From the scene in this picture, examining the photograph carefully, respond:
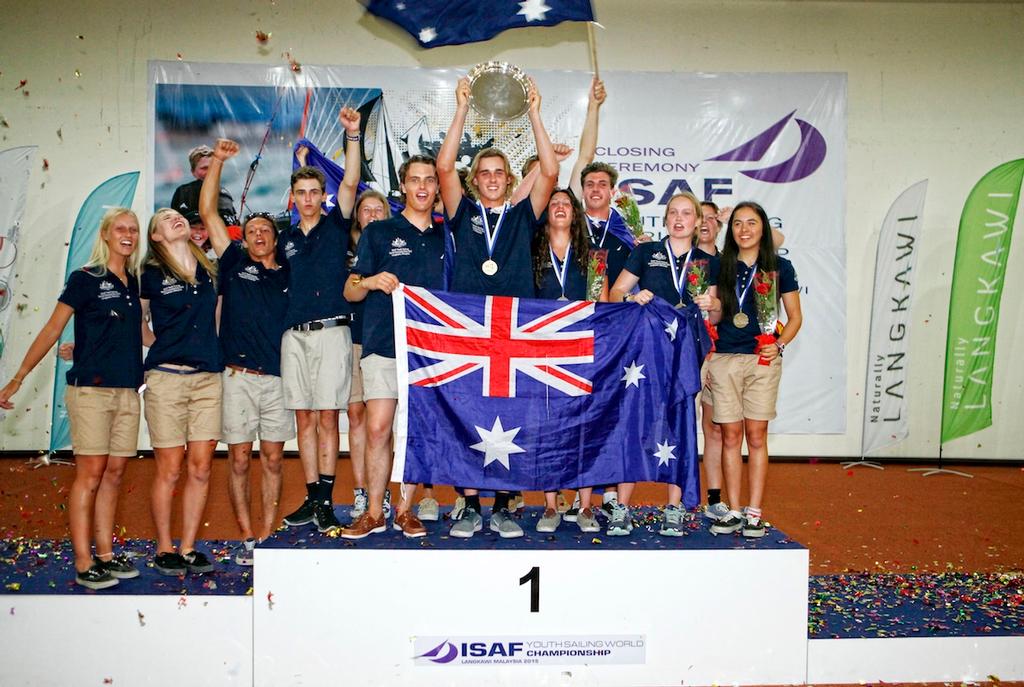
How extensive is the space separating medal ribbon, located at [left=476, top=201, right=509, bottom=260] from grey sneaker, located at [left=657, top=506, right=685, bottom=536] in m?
1.40

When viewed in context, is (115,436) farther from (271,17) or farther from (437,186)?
(271,17)

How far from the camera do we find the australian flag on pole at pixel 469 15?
434 centimetres

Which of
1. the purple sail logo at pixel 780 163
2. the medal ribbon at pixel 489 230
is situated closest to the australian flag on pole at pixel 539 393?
the medal ribbon at pixel 489 230

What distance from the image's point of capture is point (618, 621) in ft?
10.3

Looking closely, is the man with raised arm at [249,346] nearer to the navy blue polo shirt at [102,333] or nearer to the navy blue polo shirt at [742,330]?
the navy blue polo shirt at [102,333]

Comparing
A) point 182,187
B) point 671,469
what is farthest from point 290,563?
point 182,187

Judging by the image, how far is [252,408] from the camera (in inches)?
156

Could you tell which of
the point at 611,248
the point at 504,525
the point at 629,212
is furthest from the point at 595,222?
the point at 504,525

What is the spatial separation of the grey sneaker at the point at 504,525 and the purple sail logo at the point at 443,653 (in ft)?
1.62

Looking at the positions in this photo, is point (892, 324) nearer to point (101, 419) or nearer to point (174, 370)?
point (174, 370)

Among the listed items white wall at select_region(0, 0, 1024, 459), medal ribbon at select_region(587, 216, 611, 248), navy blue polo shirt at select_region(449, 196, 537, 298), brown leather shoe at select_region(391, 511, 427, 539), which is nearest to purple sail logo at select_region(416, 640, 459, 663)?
brown leather shoe at select_region(391, 511, 427, 539)

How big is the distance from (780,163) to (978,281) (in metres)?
2.18

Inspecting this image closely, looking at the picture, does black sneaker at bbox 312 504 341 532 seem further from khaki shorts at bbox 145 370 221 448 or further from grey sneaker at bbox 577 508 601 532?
grey sneaker at bbox 577 508 601 532

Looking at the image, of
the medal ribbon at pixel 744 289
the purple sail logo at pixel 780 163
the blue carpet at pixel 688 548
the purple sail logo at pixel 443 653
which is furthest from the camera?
the purple sail logo at pixel 780 163
